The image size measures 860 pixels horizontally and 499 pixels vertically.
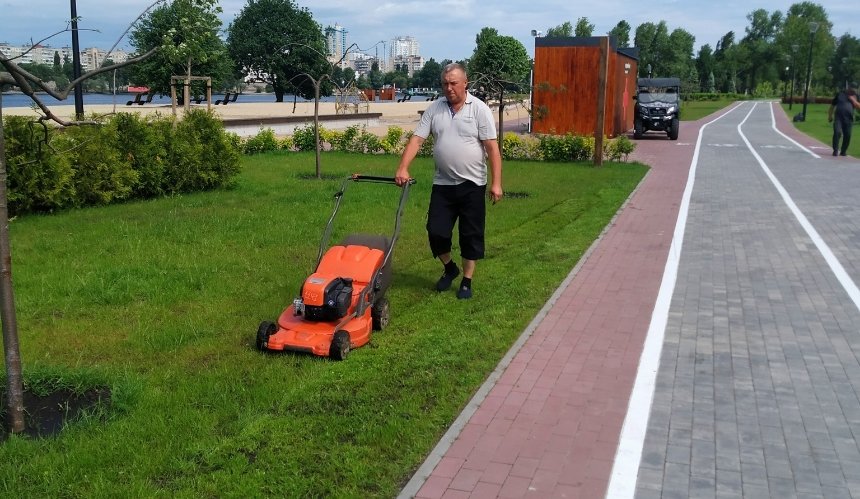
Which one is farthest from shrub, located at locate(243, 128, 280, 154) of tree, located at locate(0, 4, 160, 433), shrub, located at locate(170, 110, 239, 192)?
tree, located at locate(0, 4, 160, 433)

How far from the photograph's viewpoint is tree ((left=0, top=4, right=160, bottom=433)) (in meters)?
3.60

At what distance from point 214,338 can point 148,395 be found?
1.11 meters

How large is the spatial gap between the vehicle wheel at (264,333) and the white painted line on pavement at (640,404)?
92.1 inches

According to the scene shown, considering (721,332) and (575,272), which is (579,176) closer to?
(575,272)

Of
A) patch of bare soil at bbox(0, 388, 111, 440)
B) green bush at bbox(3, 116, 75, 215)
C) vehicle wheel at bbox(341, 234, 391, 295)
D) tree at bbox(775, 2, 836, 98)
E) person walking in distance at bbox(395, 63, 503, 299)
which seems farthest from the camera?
tree at bbox(775, 2, 836, 98)

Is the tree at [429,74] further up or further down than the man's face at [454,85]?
further up

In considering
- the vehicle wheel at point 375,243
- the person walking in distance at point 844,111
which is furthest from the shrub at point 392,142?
the vehicle wheel at point 375,243

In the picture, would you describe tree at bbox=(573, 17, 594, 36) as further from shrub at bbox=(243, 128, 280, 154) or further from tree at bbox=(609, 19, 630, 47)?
shrub at bbox=(243, 128, 280, 154)

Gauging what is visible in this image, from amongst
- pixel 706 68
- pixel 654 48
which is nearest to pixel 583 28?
pixel 654 48

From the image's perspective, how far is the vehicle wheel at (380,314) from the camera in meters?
5.51

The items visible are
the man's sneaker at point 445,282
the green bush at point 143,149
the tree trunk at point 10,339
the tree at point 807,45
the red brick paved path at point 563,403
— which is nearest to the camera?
the red brick paved path at point 563,403

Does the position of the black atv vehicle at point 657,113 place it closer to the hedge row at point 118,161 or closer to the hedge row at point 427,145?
the hedge row at point 427,145

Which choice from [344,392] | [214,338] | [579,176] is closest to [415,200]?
[579,176]

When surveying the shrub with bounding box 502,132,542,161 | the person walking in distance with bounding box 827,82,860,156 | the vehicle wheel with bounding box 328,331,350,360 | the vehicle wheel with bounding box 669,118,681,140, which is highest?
the person walking in distance with bounding box 827,82,860,156
